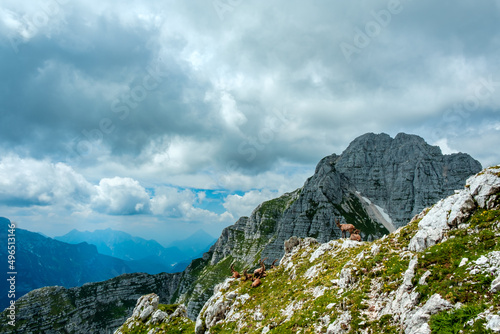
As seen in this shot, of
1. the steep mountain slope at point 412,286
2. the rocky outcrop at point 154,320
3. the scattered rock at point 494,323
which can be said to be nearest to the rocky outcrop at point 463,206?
the steep mountain slope at point 412,286

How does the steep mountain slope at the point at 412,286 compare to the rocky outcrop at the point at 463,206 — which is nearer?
the steep mountain slope at the point at 412,286

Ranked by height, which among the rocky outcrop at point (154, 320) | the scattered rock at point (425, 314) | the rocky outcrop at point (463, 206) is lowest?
the rocky outcrop at point (154, 320)

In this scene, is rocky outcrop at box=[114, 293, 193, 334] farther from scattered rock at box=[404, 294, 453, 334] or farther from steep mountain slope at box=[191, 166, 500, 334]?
scattered rock at box=[404, 294, 453, 334]

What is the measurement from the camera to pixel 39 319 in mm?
192625

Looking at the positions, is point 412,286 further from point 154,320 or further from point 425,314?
point 154,320

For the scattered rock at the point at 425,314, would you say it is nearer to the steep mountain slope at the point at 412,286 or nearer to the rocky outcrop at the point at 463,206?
the steep mountain slope at the point at 412,286

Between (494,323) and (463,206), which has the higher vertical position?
(463,206)

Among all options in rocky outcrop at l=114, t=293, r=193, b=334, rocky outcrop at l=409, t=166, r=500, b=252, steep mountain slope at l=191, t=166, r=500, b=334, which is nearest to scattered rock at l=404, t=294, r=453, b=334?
steep mountain slope at l=191, t=166, r=500, b=334

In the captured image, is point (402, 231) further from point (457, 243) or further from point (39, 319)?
point (39, 319)

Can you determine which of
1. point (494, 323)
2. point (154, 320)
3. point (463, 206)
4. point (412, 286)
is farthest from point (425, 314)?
point (154, 320)

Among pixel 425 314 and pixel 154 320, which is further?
pixel 154 320

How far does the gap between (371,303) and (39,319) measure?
270 meters

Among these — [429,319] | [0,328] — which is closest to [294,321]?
[429,319]

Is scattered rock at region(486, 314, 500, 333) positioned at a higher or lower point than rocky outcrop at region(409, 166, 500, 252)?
lower
